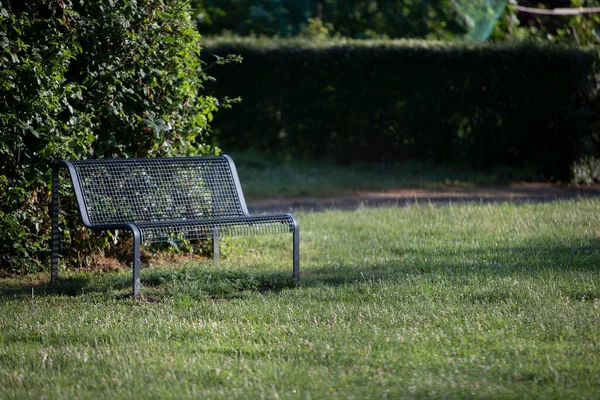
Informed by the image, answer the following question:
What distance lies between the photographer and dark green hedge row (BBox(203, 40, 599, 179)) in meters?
14.8

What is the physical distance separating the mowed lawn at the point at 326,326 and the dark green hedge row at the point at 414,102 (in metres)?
6.83

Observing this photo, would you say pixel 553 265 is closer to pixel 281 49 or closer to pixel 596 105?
pixel 596 105

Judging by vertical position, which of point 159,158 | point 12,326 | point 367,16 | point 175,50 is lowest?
point 12,326

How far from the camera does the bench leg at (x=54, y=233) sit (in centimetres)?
665

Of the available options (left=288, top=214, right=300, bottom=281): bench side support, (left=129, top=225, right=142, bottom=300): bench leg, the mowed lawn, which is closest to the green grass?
the mowed lawn

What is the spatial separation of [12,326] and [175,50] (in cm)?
307

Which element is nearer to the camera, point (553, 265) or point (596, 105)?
point (553, 265)

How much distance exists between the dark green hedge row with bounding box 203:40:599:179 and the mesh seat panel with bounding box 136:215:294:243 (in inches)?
356

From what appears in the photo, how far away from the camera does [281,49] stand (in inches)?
643

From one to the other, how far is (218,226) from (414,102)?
9750mm

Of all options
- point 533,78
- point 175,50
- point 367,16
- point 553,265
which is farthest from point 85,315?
point 367,16

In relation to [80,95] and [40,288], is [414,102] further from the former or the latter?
[40,288]

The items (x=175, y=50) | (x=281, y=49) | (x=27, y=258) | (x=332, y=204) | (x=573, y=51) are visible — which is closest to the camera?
(x=27, y=258)

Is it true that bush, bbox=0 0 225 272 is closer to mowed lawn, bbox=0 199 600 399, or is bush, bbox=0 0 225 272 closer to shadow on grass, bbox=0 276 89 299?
shadow on grass, bbox=0 276 89 299
